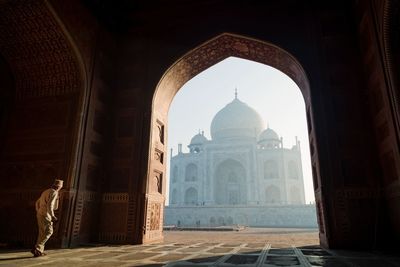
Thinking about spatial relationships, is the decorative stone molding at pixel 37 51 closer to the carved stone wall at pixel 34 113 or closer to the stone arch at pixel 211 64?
the carved stone wall at pixel 34 113

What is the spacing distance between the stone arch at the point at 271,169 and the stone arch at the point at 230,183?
8.16 feet

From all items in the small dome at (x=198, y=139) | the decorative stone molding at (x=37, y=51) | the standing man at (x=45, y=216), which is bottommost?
the standing man at (x=45, y=216)

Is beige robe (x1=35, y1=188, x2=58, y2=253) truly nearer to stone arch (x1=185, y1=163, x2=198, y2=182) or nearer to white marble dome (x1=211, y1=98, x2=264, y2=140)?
stone arch (x1=185, y1=163, x2=198, y2=182)

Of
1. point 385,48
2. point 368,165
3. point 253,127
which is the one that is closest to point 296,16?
point 385,48

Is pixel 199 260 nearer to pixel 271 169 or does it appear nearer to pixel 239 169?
pixel 239 169

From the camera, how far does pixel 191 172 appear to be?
3491 centimetres

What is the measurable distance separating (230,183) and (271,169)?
4.76 m

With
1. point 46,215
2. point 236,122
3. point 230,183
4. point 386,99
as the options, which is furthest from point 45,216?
point 236,122

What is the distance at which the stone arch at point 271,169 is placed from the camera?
1282 inches

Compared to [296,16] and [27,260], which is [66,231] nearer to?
[27,260]

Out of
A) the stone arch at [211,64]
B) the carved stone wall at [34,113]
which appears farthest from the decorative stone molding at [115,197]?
the carved stone wall at [34,113]

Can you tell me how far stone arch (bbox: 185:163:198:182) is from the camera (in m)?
34.5

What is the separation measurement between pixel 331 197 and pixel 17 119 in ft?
23.0

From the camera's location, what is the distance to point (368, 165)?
5.66 m
